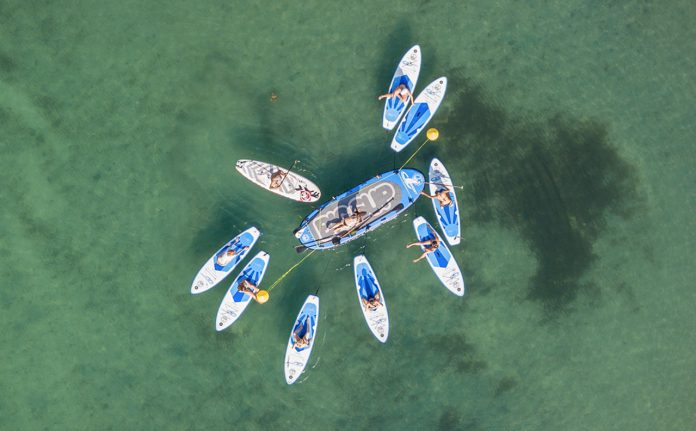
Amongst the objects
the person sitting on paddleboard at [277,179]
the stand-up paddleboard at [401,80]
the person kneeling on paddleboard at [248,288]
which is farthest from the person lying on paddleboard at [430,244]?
the person kneeling on paddleboard at [248,288]

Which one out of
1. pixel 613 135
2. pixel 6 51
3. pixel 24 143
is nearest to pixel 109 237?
pixel 24 143

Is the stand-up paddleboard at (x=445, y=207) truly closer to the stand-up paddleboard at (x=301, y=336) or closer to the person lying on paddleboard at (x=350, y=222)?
the person lying on paddleboard at (x=350, y=222)

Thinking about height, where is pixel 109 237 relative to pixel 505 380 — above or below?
above

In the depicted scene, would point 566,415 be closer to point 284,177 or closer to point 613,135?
point 613,135

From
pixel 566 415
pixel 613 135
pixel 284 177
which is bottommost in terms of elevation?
pixel 566 415

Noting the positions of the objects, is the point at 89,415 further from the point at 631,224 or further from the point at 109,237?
the point at 631,224

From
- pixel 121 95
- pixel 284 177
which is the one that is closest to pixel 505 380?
pixel 284 177

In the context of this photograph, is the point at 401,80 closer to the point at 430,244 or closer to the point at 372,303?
the point at 430,244
